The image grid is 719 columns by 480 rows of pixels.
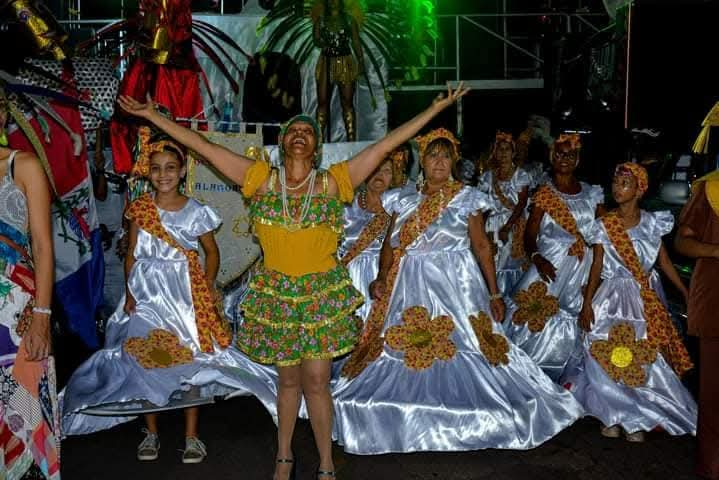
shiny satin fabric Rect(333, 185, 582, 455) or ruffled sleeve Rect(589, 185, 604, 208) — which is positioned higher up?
ruffled sleeve Rect(589, 185, 604, 208)

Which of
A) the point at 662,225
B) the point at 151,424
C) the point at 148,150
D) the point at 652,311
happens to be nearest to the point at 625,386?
the point at 652,311

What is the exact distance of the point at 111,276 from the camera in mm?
9250

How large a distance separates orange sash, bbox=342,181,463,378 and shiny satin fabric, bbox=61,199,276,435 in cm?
64

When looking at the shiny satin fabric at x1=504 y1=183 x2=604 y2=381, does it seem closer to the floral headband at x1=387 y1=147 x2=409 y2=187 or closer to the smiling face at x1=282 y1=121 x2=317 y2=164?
the floral headband at x1=387 y1=147 x2=409 y2=187

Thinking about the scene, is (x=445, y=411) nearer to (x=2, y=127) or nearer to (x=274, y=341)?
(x=274, y=341)

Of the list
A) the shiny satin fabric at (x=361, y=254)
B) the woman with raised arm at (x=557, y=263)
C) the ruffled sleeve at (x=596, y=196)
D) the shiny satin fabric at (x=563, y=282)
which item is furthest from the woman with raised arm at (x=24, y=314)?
Answer: the ruffled sleeve at (x=596, y=196)

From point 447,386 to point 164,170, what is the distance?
7.51ft

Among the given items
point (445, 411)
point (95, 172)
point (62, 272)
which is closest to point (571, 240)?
point (445, 411)

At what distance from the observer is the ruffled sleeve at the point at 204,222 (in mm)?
5707

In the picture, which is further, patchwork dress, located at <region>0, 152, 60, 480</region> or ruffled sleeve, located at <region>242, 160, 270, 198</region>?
ruffled sleeve, located at <region>242, 160, 270, 198</region>

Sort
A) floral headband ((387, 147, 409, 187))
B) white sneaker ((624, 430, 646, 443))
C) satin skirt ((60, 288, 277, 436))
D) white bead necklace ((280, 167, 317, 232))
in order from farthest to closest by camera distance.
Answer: floral headband ((387, 147, 409, 187)) < white sneaker ((624, 430, 646, 443)) < satin skirt ((60, 288, 277, 436)) < white bead necklace ((280, 167, 317, 232))

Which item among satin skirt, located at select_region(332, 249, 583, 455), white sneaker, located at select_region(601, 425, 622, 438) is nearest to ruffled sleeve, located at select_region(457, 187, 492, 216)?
satin skirt, located at select_region(332, 249, 583, 455)

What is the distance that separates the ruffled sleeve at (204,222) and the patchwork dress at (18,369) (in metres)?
1.87

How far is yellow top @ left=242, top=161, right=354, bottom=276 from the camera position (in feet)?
15.4
